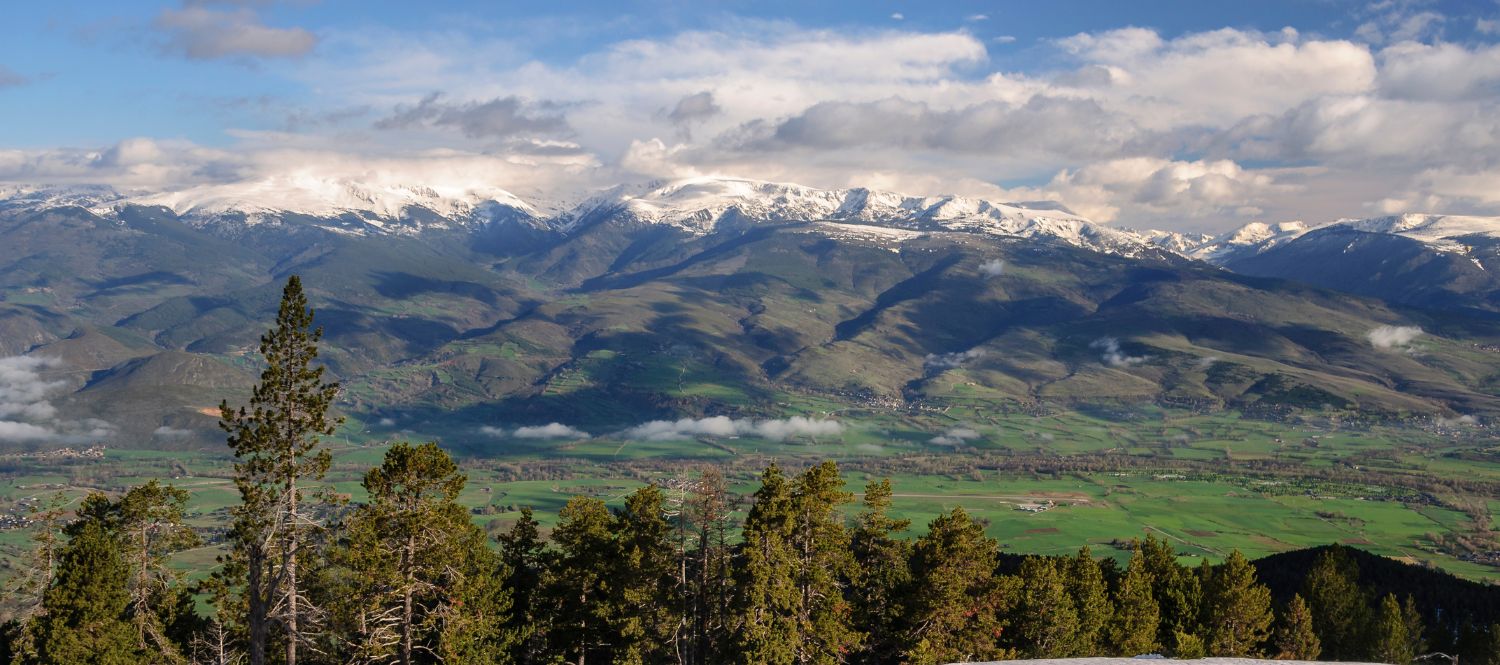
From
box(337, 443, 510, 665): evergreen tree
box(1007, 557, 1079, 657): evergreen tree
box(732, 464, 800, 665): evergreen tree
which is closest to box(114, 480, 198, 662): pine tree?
box(337, 443, 510, 665): evergreen tree

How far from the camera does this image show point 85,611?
52.5 metres

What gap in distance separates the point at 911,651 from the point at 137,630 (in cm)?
4291

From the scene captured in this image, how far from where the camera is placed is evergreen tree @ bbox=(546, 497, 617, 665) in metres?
57.6

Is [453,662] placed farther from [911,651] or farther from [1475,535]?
[1475,535]

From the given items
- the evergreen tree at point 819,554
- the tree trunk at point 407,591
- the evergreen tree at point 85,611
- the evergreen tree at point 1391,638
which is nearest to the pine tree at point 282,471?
the tree trunk at point 407,591

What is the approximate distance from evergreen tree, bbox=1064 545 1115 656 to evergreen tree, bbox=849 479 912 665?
11456mm

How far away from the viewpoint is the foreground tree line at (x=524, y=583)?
46.3 metres

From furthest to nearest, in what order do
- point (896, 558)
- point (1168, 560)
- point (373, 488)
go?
point (1168, 560) → point (896, 558) → point (373, 488)

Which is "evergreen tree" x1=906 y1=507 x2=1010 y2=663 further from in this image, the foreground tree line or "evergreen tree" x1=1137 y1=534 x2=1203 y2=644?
"evergreen tree" x1=1137 y1=534 x2=1203 y2=644

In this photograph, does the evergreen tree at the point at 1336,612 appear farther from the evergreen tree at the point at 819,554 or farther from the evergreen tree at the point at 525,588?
the evergreen tree at the point at 525,588

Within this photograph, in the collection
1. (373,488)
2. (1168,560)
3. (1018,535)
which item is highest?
(373,488)

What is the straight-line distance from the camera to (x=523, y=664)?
62969 millimetres

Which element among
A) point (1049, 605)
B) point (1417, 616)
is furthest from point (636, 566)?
point (1417, 616)

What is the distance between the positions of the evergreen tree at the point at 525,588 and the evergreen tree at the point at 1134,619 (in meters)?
36.5
